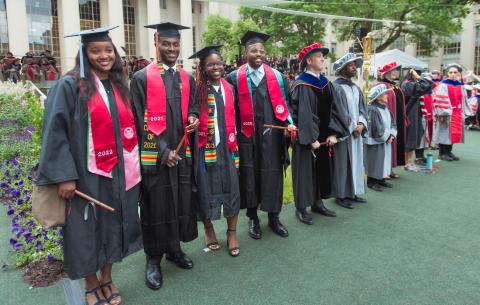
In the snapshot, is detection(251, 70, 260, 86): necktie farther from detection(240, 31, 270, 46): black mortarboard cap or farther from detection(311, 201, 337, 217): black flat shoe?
detection(311, 201, 337, 217): black flat shoe

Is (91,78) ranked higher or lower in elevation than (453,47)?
lower

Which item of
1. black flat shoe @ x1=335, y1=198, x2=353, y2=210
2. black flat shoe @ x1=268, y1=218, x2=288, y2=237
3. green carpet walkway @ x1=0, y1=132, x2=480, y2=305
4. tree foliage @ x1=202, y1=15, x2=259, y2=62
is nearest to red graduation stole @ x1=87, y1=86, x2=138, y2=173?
green carpet walkway @ x1=0, y1=132, x2=480, y2=305

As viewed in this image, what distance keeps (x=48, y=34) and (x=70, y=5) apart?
2991 mm

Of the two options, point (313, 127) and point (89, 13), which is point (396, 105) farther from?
point (89, 13)

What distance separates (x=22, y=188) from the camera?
4.78 meters

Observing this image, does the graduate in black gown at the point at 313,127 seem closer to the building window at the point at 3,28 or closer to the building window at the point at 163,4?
the building window at the point at 3,28

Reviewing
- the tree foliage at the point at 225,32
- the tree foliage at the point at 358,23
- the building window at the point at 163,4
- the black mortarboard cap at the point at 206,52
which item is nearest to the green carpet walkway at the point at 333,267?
the black mortarboard cap at the point at 206,52

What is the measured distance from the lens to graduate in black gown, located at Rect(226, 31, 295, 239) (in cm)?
384

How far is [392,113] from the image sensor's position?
621cm

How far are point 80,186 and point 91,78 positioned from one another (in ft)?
2.48

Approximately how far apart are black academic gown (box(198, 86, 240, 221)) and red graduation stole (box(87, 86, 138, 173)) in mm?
863

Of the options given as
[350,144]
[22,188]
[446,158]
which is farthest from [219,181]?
[446,158]

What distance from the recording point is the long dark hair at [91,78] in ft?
8.38

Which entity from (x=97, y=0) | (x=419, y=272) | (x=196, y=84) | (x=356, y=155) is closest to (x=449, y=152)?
(x=356, y=155)
